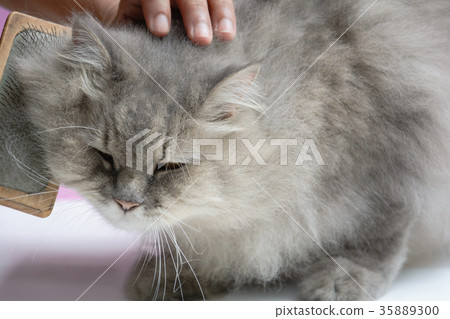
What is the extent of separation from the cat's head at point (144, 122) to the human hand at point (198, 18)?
3cm

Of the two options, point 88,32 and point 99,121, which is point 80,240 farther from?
point 88,32

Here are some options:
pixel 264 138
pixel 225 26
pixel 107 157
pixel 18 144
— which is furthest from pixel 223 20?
pixel 18 144

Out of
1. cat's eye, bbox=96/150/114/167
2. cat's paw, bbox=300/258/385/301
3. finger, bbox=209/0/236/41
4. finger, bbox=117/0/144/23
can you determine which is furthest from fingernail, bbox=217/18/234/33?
cat's paw, bbox=300/258/385/301

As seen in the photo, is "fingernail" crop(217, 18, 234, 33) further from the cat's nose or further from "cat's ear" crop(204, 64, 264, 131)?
the cat's nose

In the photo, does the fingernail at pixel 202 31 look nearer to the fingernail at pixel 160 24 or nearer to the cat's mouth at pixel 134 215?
the fingernail at pixel 160 24

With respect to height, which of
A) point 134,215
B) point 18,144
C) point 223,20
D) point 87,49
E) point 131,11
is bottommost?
point 134,215

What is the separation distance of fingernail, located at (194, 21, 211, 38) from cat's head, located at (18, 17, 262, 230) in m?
0.04

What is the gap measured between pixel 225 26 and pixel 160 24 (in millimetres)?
155

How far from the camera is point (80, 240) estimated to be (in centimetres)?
166

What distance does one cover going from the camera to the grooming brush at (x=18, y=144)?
124 centimetres

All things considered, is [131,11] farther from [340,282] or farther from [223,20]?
[340,282]

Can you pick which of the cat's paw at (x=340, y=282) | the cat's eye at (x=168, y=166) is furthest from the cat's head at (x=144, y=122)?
the cat's paw at (x=340, y=282)

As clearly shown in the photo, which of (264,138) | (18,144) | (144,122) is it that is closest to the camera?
(144,122)

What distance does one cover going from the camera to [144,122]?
3.29 feet
